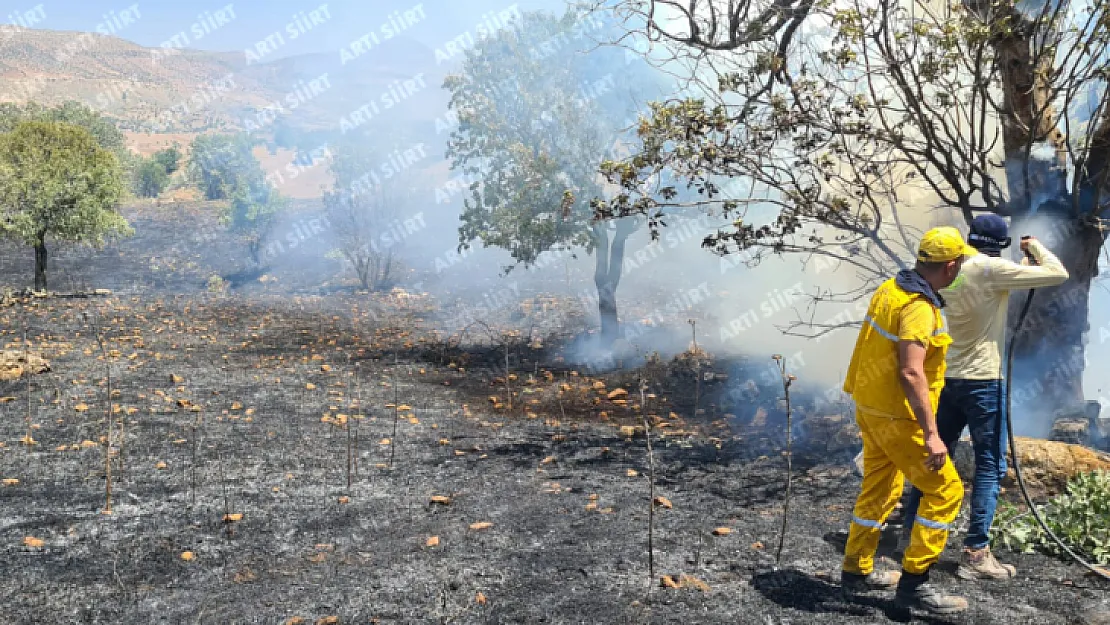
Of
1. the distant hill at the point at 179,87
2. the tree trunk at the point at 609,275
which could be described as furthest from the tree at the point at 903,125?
the distant hill at the point at 179,87

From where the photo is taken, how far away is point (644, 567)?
4754mm

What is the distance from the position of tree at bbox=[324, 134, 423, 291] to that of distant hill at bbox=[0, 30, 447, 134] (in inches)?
1857

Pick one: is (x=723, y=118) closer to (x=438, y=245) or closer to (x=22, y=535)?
(x=22, y=535)

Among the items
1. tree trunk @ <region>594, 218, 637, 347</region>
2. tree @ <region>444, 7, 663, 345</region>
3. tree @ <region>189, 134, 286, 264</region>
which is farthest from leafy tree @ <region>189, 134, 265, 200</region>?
tree trunk @ <region>594, 218, 637, 347</region>

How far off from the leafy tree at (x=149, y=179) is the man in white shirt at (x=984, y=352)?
164ft

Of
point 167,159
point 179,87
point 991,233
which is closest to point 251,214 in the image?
point 167,159

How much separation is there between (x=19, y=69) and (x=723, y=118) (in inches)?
4795

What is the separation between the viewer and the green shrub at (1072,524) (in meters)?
4.82

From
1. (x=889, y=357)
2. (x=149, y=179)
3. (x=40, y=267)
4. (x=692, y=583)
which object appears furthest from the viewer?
(x=149, y=179)

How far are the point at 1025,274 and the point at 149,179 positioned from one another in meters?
50.9

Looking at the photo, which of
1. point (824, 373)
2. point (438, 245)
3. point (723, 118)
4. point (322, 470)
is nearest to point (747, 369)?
point (824, 373)

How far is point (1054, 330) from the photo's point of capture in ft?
25.1

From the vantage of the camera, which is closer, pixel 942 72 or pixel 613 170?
pixel 942 72

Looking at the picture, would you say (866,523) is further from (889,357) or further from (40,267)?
(40,267)
